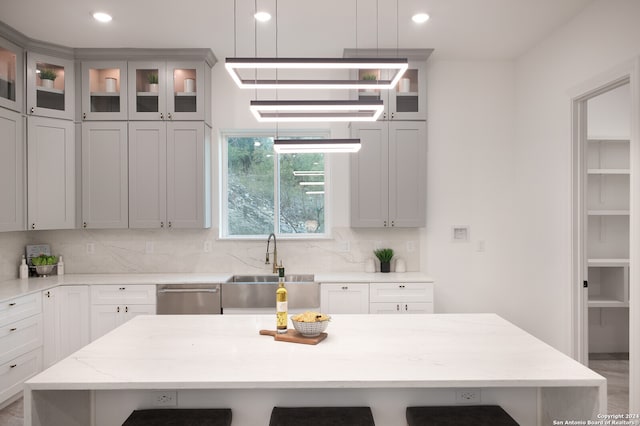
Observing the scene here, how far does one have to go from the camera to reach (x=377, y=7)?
3232 millimetres

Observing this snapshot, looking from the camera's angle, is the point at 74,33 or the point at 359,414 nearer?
the point at 359,414

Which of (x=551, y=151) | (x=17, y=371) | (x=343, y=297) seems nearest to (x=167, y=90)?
(x=343, y=297)

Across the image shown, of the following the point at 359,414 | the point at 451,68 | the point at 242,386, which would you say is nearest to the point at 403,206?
the point at 451,68

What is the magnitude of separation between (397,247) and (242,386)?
302 centimetres

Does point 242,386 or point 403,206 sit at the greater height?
point 403,206

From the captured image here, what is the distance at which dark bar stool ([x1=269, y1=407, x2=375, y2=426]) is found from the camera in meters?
1.72

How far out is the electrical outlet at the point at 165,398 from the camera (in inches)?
74.4

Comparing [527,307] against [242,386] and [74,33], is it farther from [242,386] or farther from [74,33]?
[74,33]

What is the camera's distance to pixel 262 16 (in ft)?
11.0

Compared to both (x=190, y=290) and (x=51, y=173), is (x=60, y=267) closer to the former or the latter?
(x=51, y=173)

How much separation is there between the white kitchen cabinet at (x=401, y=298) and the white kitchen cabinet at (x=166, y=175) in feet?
5.83

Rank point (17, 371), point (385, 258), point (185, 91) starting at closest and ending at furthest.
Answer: point (17, 371) → point (185, 91) → point (385, 258)

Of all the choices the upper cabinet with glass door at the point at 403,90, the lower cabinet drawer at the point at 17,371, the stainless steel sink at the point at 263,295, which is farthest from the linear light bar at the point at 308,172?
the lower cabinet drawer at the point at 17,371

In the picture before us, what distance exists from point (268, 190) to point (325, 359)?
291 centimetres
